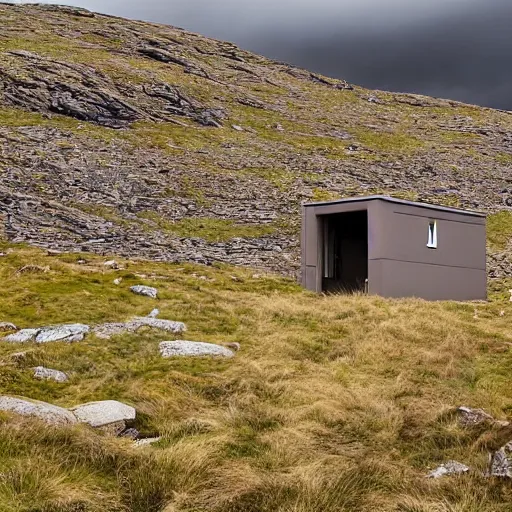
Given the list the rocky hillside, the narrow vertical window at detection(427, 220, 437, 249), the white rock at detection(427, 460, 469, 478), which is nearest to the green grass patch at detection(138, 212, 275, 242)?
the rocky hillside

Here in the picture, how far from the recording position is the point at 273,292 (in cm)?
2036

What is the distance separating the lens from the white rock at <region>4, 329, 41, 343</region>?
1174 centimetres

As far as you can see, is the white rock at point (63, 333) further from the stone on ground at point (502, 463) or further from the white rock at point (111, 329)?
the stone on ground at point (502, 463)

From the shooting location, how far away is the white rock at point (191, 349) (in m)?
11.6

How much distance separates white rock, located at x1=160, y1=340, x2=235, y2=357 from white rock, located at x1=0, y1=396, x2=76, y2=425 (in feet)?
12.7

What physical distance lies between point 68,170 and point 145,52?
36840 mm

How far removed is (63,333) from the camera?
12.2 metres

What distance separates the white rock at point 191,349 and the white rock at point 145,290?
4593 millimetres

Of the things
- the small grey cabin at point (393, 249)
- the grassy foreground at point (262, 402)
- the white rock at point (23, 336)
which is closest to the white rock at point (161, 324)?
→ the grassy foreground at point (262, 402)

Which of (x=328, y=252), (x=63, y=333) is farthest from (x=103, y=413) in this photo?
(x=328, y=252)

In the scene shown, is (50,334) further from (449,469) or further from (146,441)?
(449,469)

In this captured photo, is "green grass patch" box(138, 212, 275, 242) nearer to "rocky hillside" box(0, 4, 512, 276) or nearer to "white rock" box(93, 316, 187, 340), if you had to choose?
"rocky hillside" box(0, 4, 512, 276)

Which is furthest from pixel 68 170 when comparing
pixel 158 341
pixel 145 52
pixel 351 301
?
pixel 145 52

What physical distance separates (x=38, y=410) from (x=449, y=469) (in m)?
4.90
